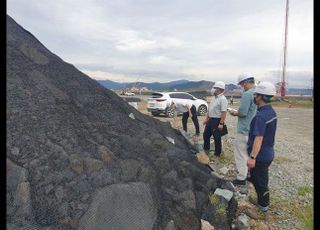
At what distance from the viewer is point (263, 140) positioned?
426 centimetres

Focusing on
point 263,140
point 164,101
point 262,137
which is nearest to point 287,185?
point 263,140

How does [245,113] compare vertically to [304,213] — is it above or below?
above

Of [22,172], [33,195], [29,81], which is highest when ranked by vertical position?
[29,81]

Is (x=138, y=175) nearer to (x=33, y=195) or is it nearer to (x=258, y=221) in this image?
(x=33, y=195)

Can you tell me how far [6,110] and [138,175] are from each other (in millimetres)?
2065

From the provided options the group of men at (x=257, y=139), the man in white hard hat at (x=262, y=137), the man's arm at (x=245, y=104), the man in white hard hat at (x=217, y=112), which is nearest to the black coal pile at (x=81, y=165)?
the group of men at (x=257, y=139)

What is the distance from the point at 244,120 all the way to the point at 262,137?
4.02 feet

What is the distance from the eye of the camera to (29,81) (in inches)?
186

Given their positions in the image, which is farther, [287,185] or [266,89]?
[287,185]

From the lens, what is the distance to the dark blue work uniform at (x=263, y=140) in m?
4.16

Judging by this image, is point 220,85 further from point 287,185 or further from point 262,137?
point 287,185

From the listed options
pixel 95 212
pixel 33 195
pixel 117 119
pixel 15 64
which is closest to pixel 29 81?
pixel 15 64

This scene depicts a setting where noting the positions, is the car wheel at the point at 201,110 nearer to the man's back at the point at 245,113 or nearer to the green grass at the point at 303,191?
the green grass at the point at 303,191
